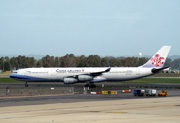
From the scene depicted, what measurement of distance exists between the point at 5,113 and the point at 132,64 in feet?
556

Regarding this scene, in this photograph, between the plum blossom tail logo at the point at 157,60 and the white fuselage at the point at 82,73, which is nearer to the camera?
the white fuselage at the point at 82,73

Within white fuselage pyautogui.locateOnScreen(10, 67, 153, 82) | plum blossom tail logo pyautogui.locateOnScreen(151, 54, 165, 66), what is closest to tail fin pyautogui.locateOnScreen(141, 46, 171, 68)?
plum blossom tail logo pyautogui.locateOnScreen(151, 54, 165, 66)

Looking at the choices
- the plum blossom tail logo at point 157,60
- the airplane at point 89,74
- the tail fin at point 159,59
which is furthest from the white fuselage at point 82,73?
the plum blossom tail logo at point 157,60

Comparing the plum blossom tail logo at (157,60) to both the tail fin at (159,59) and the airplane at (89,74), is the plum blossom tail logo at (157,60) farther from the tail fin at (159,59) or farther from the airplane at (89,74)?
the airplane at (89,74)

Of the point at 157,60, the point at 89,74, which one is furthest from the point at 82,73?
the point at 157,60

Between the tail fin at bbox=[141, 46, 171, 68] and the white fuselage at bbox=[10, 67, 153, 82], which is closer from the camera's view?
the white fuselage at bbox=[10, 67, 153, 82]

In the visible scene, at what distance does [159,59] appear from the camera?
254 feet

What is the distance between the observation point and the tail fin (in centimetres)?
7669

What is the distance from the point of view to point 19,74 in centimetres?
7575

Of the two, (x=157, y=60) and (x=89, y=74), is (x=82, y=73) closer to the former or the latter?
(x=89, y=74)

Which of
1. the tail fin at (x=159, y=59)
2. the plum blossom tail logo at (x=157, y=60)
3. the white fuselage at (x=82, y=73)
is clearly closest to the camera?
the white fuselage at (x=82, y=73)

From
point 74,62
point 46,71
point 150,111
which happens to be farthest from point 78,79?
point 74,62

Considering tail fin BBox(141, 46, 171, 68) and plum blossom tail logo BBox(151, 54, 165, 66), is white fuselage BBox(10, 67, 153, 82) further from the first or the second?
plum blossom tail logo BBox(151, 54, 165, 66)

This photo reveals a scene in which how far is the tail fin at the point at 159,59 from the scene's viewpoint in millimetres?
76688
